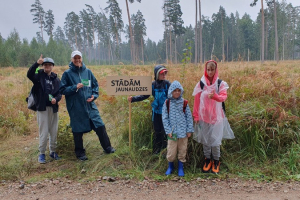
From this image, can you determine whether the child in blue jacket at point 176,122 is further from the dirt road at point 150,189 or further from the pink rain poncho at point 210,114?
the dirt road at point 150,189

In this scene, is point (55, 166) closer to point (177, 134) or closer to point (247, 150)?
point (177, 134)

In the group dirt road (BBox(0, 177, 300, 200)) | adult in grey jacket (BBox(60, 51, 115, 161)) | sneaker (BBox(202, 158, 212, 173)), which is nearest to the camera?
dirt road (BBox(0, 177, 300, 200))

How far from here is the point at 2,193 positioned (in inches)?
111

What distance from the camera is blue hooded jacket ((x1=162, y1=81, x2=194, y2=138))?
120 inches

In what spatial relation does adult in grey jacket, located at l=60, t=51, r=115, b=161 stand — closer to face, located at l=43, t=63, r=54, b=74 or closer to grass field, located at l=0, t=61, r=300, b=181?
face, located at l=43, t=63, r=54, b=74

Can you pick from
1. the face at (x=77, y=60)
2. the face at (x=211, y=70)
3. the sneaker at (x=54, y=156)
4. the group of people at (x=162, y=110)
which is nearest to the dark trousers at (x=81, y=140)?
the group of people at (x=162, y=110)

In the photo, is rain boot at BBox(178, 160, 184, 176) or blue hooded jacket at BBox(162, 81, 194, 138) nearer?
blue hooded jacket at BBox(162, 81, 194, 138)

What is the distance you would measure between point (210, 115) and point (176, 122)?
1.79ft

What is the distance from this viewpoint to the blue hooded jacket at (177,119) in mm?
3047

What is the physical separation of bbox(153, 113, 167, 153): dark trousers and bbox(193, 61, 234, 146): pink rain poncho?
62 centimetres

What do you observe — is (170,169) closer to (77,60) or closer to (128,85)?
(128,85)

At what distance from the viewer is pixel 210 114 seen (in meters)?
3.12

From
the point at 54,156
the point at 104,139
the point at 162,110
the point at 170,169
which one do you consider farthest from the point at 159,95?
the point at 54,156

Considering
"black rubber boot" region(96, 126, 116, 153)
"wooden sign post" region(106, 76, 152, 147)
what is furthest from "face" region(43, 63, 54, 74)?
"black rubber boot" region(96, 126, 116, 153)
